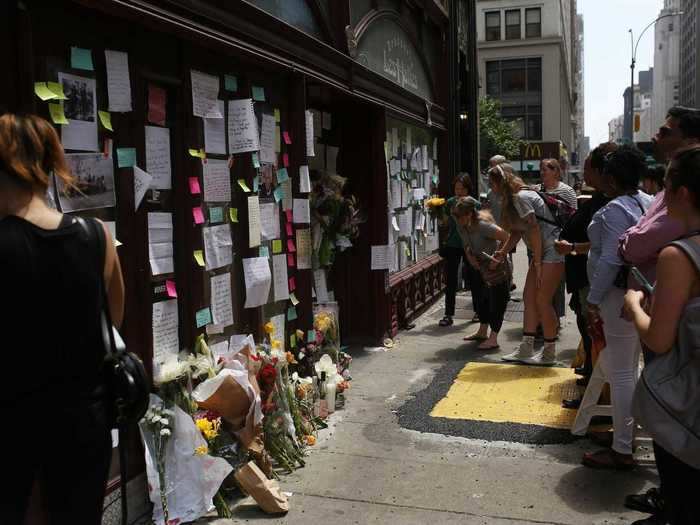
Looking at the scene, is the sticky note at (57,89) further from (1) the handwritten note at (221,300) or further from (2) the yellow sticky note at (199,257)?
(1) the handwritten note at (221,300)

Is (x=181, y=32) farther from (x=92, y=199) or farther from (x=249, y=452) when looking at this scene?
(x=249, y=452)

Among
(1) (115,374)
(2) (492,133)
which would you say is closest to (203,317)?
(1) (115,374)

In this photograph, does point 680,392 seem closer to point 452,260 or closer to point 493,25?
point 452,260

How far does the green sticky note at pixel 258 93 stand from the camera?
16.0 ft

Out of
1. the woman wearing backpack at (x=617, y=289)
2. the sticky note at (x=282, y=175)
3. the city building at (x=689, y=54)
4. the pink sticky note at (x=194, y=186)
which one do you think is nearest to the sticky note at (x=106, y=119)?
the pink sticky note at (x=194, y=186)

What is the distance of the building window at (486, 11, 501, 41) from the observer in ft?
Answer: 155

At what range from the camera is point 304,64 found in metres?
5.54

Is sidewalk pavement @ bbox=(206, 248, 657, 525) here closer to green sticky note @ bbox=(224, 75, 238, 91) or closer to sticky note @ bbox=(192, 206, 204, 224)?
sticky note @ bbox=(192, 206, 204, 224)

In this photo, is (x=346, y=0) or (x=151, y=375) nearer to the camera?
(x=151, y=375)

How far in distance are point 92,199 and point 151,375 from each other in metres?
1.00

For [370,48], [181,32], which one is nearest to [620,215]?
[181,32]

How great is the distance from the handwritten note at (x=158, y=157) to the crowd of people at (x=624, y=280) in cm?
244

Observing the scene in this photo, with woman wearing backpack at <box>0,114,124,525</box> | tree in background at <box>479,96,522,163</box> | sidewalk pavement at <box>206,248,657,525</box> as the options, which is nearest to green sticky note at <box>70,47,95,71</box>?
woman wearing backpack at <box>0,114,124,525</box>

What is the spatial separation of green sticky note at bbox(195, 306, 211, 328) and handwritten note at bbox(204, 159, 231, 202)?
66 cm
